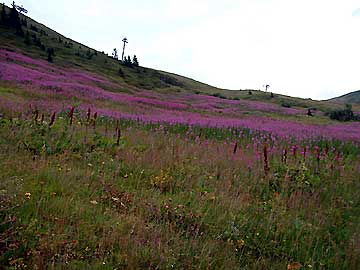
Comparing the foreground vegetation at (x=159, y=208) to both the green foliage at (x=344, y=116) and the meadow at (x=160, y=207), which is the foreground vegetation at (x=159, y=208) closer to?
the meadow at (x=160, y=207)

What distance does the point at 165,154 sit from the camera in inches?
299

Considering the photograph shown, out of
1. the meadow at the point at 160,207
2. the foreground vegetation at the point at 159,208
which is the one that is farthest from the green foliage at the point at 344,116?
the foreground vegetation at the point at 159,208

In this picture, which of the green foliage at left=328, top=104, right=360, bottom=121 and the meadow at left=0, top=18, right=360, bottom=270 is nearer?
the meadow at left=0, top=18, right=360, bottom=270

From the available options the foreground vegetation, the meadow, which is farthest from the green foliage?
the foreground vegetation

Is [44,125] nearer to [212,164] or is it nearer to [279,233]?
[212,164]

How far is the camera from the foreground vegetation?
3.68m

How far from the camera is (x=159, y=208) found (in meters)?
4.85

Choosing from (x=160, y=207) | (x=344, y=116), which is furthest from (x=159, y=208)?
(x=344, y=116)

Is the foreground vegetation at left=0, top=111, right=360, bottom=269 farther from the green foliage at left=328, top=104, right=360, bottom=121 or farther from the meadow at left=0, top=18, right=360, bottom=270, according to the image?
the green foliage at left=328, top=104, right=360, bottom=121

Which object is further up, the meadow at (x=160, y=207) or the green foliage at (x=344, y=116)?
the green foliage at (x=344, y=116)

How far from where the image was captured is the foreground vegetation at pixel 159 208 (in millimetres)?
3678

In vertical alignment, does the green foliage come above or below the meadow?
above

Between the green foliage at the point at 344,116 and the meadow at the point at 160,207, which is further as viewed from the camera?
the green foliage at the point at 344,116

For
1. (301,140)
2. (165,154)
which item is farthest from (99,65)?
(165,154)
